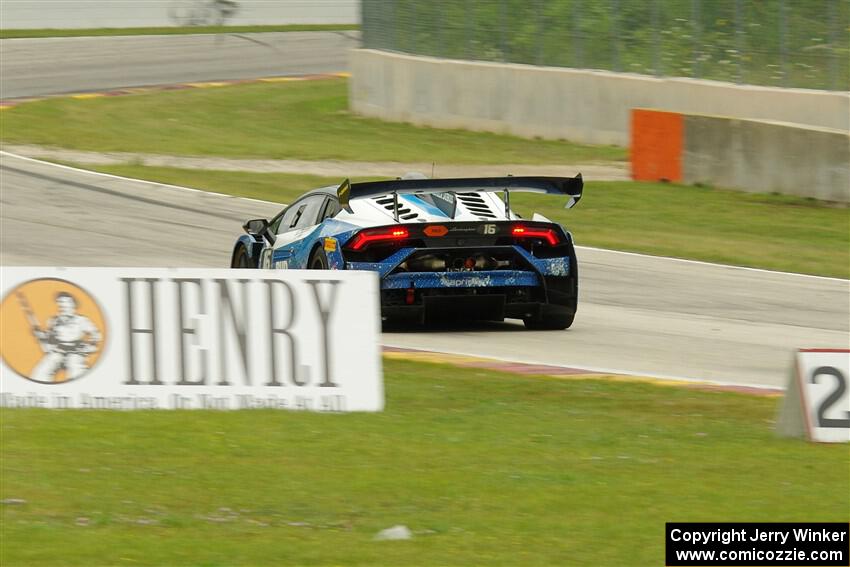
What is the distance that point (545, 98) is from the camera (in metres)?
30.2

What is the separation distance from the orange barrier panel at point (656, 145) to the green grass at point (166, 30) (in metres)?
28.5

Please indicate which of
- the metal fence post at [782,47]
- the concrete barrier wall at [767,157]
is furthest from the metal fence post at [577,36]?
the concrete barrier wall at [767,157]

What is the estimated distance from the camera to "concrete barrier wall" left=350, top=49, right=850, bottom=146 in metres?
25.3

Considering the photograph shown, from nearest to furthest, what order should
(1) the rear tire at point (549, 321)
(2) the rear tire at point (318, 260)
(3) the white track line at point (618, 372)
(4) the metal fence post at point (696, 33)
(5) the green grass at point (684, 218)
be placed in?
(3) the white track line at point (618, 372)
(2) the rear tire at point (318, 260)
(1) the rear tire at point (549, 321)
(5) the green grass at point (684, 218)
(4) the metal fence post at point (696, 33)

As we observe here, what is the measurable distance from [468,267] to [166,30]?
4113 centimetres

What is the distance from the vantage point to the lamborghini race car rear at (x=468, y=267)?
12.0 metres

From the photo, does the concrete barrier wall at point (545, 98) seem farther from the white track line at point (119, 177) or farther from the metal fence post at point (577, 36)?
the white track line at point (119, 177)

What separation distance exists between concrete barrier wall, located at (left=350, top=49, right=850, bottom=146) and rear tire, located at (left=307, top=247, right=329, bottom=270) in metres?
13.9

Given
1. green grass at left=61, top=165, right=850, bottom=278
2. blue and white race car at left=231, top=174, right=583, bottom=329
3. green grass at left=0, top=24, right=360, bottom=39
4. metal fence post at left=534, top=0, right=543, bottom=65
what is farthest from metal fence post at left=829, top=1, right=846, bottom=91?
green grass at left=0, top=24, right=360, bottom=39

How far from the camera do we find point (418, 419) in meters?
8.94

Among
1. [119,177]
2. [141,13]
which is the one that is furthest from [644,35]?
[141,13]

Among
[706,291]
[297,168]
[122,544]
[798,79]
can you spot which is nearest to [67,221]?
[297,168]

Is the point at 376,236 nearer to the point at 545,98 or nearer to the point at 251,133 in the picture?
the point at 545,98

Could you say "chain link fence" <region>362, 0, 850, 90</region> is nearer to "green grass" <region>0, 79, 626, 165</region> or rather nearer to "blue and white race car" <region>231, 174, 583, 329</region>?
"green grass" <region>0, 79, 626, 165</region>
